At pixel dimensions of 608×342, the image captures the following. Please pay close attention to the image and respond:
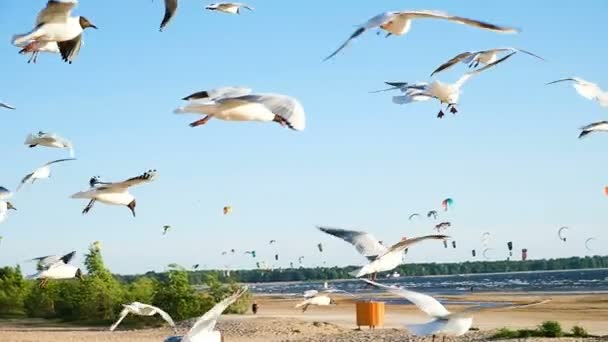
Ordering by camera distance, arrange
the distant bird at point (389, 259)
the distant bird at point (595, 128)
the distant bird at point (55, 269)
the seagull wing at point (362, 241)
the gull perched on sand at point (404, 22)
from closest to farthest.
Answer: the gull perched on sand at point (404, 22), the distant bird at point (389, 259), the seagull wing at point (362, 241), the distant bird at point (595, 128), the distant bird at point (55, 269)

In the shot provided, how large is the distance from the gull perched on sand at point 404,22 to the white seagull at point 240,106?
75 cm

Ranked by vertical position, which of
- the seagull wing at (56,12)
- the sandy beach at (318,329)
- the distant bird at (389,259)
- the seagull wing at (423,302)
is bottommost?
the sandy beach at (318,329)

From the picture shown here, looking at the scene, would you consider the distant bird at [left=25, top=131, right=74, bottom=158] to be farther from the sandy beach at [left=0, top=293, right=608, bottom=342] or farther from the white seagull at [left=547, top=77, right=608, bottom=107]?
the sandy beach at [left=0, top=293, right=608, bottom=342]

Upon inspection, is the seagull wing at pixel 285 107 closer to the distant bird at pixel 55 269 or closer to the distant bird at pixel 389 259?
the distant bird at pixel 389 259

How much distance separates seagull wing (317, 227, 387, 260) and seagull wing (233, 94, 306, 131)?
3394mm

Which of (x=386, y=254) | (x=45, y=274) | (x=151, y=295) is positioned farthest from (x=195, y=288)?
(x=386, y=254)

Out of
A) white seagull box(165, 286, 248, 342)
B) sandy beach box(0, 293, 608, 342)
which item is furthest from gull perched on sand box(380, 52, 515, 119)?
sandy beach box(0, 293, 608, 342)

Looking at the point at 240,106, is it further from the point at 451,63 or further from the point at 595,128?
the point at 595,128

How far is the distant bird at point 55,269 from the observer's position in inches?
530

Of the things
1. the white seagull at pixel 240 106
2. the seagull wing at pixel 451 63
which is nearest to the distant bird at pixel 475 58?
the seagull wing at pixel 451 63

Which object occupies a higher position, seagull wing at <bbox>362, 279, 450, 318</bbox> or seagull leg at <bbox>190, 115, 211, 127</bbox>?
seagull leg at <bbox>190, 115, 211, 127</bbox>

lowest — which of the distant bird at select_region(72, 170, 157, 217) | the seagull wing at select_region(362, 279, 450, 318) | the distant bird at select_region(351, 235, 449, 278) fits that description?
the seagull wing at select_region(362, 279, 450, 318)

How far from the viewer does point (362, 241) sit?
36.7 feet

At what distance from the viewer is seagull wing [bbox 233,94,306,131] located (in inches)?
275
